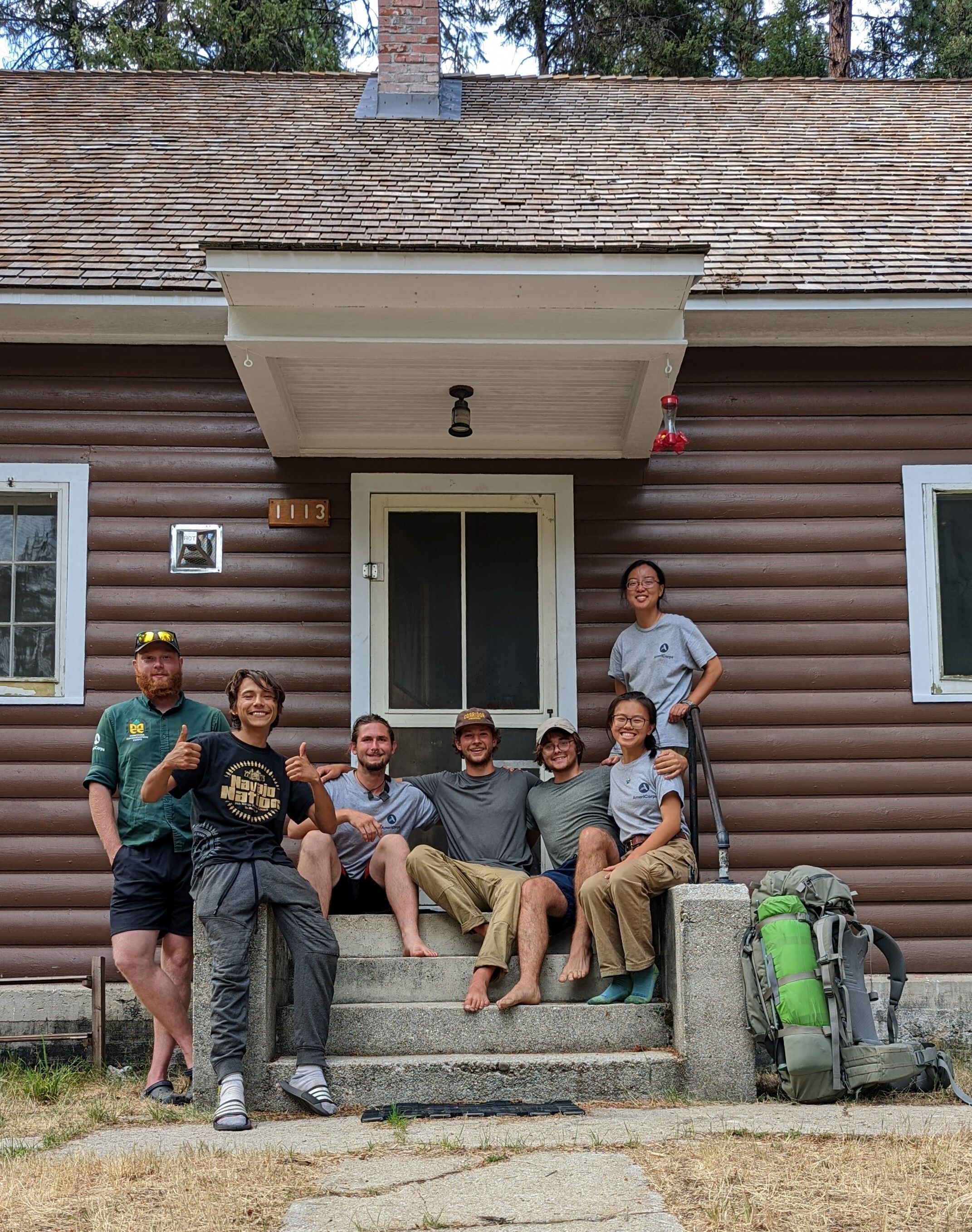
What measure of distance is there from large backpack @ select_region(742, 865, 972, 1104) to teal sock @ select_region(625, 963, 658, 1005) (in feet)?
1.34

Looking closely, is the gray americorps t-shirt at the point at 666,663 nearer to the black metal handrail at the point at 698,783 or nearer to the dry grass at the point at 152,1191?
the black metal handrail at the point at 698,783

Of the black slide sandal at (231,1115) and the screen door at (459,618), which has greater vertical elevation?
the screen door at (459,618)

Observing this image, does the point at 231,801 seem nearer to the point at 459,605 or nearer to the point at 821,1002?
the point at 459,605

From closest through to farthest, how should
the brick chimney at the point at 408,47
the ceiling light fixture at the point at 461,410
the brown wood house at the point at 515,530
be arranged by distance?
the ceiling light fixture at the point at 461,410 < the brown wood house at the point at 515,530 < the brick chimney at the point at 408,47

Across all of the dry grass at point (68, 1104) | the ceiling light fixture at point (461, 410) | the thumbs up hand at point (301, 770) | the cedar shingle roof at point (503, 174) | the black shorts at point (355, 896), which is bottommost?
the dry grass at point (68, 1104)

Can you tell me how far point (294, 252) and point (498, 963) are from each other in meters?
2.82

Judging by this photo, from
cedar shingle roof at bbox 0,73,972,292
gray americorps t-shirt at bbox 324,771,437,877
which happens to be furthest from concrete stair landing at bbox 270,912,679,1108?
cedar shingle roof at bbox 0,73,972,292

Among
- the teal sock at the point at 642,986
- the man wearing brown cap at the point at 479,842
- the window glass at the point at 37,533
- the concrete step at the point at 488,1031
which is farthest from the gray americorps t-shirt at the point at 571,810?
the window glass at the point at 37,533

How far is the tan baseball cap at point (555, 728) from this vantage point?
5.46 metres

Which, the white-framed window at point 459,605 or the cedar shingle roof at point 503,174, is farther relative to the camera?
the white-framed window at point 459,605

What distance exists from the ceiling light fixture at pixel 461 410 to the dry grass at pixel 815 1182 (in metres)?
3.19

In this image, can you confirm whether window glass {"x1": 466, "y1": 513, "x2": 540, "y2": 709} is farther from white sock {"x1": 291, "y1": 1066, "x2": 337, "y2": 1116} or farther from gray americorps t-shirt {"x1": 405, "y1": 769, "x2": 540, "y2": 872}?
white sock {"x1": 291, "y1": 1066, "x2": 337, "y2": 1116}

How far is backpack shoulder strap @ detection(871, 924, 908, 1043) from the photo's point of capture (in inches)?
187

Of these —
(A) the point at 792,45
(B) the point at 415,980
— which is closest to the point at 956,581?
(B) the point at 415,980
